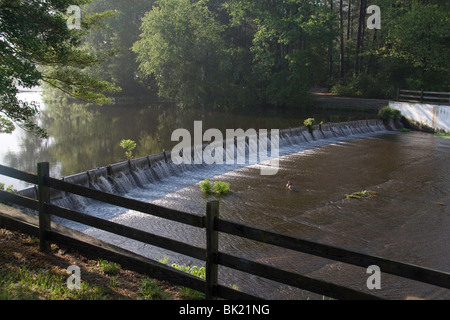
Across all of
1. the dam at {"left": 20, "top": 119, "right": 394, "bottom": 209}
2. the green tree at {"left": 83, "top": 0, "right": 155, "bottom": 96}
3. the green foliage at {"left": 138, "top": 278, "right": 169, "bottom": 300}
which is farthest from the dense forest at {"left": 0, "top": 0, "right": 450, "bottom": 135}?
the green foliage at {"left": 138, "top": 278, "right": 169, "bottom": 300}

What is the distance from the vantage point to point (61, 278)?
4.64 m

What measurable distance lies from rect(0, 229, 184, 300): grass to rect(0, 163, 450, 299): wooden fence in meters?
0.15

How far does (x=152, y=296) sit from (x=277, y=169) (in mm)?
13069

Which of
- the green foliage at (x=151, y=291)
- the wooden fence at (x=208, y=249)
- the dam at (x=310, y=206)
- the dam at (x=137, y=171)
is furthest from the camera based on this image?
the dam at (x=137, y=171)

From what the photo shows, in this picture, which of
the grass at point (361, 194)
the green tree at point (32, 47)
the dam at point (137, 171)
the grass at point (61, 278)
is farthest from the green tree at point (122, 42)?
the grass at point (61, 278)

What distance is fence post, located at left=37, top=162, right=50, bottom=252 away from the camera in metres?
5.15

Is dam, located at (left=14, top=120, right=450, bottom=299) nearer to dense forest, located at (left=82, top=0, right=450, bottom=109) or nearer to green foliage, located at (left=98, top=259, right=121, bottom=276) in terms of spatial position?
green foliage, located at (left=98, top=259, right=121, bottom=276)

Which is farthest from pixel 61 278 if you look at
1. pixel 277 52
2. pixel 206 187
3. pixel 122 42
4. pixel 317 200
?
pixel 122 42

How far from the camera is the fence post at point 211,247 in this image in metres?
4.19

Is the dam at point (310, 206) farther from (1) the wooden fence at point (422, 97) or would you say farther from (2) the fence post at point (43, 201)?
(1) the wooden fence at point (422, 97)

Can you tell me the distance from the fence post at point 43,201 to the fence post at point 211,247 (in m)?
2.27
